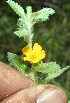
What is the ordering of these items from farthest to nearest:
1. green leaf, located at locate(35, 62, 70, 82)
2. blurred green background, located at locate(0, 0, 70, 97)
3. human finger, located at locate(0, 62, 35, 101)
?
blurred green background, located at locate(0, 0, 70, 97) < human finger, located at locate(0, 62, 35, 101) < green leaf, located at locate(35, 62, 70, 82)

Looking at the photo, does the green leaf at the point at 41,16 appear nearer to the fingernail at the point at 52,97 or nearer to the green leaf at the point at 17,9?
the green leaf at the point at 17,9

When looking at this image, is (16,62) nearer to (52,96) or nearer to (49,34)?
(52,96)

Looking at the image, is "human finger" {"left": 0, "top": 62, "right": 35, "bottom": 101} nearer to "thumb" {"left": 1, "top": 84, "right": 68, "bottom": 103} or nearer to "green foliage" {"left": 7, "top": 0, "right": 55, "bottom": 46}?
"thumb" {"left": 1, "top": 84, "right": 68, "bottom": 103}

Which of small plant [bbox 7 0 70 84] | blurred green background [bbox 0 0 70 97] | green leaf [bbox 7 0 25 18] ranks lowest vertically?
small plant [bbox 7 0 70 84]

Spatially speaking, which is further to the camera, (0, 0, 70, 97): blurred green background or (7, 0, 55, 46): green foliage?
(0, 0, 70, 97): blurred green background

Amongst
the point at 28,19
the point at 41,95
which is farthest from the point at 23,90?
the point at 28,19

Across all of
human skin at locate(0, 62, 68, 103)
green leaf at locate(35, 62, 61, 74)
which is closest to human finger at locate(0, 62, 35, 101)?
human skin at locate(0, 62, 68, 103)

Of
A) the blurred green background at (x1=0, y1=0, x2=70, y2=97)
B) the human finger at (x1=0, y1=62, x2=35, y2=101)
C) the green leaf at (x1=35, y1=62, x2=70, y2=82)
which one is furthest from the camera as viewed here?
the blurred green background at (x1=0, y1=0, x2=70, y2=97)

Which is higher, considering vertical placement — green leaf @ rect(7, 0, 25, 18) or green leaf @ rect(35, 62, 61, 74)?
green leaf @ rect(7, 0, 25, 18)

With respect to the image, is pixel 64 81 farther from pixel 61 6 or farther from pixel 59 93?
pixel 59 93
